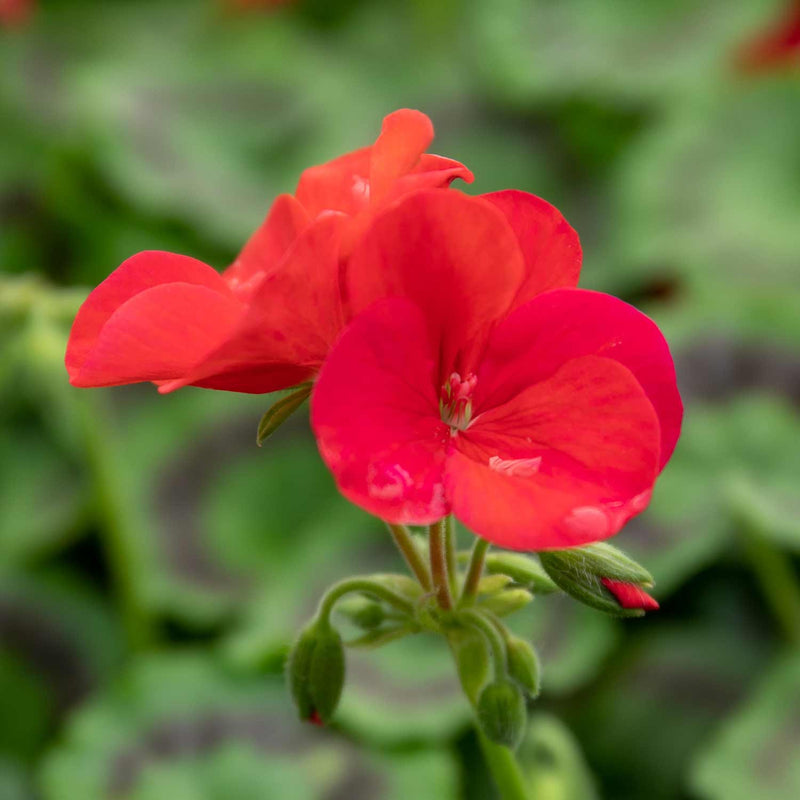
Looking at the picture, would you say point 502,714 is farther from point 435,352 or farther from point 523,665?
point 435,352

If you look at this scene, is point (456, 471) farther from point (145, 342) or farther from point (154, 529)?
point (154, 529)

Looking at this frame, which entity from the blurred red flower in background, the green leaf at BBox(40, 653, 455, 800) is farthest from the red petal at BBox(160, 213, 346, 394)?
the blurred red flower in background

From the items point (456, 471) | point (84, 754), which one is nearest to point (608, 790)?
point (84, 754)

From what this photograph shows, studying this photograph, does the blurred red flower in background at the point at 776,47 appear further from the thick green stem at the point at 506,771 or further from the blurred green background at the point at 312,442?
the thick green stem at the point at 506,771

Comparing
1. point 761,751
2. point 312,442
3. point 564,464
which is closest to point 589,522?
point 564,464

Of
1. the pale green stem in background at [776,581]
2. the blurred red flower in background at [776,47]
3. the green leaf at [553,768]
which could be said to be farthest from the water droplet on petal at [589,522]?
the blurred red flower in background at [776,47]

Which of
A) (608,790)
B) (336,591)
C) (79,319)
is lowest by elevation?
(608,790)

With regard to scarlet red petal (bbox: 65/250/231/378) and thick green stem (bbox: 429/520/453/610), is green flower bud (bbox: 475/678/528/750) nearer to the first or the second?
thick green stem (bbox: 429/520/453/610)
